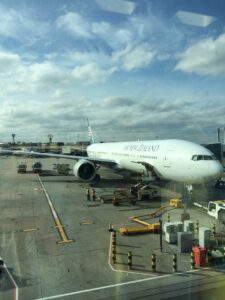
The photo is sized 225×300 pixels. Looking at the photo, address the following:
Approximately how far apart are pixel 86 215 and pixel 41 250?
700 centimetres

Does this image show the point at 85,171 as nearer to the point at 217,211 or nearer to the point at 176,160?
the point at 176,160

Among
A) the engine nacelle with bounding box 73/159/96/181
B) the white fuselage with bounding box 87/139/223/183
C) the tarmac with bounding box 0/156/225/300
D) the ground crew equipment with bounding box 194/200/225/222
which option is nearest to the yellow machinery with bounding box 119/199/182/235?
the tarmac with bounding box 0/156/225/300

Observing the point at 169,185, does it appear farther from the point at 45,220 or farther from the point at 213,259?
the point at 213,259

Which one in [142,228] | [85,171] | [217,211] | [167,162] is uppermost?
[167,162]

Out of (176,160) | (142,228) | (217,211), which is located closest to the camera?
(142,228)

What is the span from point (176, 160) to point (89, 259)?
1329cm

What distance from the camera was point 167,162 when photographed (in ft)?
85.3

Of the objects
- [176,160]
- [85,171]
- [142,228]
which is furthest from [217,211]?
[85,171]

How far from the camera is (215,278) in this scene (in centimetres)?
1140

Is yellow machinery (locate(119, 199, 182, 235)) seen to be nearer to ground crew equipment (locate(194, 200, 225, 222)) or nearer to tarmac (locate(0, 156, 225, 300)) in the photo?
tarmac (locate(0, 156, 225, 300))

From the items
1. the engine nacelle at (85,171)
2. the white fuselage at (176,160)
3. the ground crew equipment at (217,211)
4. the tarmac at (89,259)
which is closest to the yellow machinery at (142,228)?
the tarmac at (89,259)

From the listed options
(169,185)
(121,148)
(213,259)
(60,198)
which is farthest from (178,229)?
(121,148)

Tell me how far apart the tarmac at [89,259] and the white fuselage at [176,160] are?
8.39 feet

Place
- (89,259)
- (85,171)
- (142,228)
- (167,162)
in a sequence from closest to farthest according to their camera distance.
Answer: (89,259)
(142,228)
(167,162)
(85,171)
